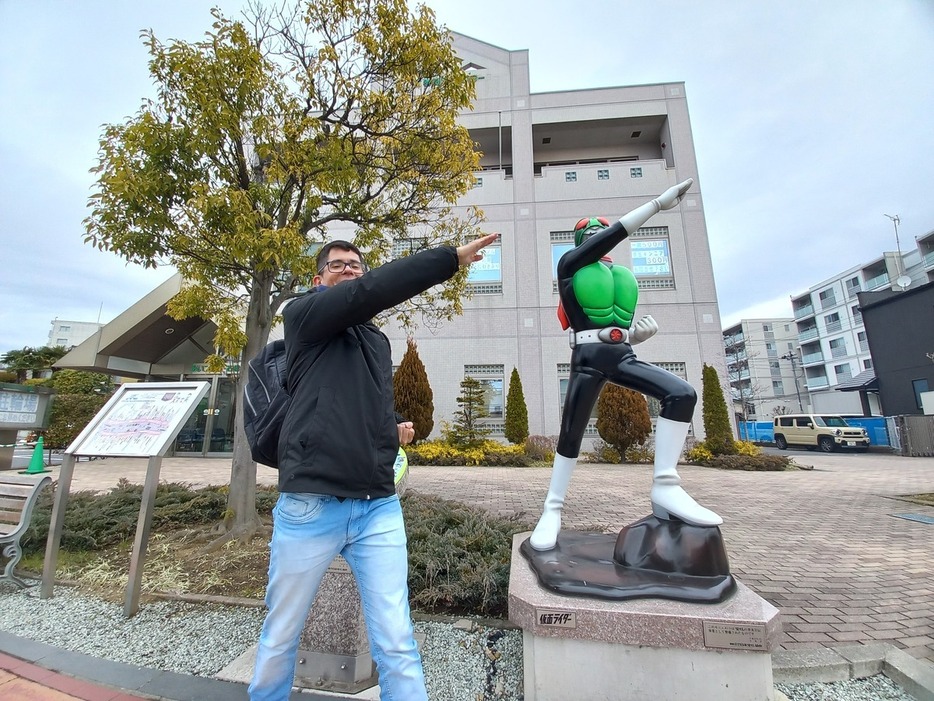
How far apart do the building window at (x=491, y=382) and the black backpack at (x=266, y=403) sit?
478 inches

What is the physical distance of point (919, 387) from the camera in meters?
18.7

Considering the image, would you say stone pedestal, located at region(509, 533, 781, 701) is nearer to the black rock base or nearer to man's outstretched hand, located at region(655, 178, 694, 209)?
the black rock base

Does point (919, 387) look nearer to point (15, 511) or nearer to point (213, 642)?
point (213, 642)

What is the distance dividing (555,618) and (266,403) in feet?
5.41

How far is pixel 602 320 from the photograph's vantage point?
2826mm

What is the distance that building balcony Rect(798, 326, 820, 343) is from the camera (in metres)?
43.5

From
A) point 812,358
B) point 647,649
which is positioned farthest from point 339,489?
point 812,358

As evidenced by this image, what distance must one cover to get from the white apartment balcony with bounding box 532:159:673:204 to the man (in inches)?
592

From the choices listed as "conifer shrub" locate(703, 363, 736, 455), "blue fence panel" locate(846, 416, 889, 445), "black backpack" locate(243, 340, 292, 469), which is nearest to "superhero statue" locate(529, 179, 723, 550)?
"black backpack" locate(243, 340, 292, 469)

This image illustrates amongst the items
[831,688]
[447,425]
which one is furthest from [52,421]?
[831,688]

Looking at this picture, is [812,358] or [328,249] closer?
[328,249]

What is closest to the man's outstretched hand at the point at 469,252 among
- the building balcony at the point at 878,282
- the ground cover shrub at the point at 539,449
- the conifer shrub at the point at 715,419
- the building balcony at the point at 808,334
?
the ground cover shrub at the point at 539,449

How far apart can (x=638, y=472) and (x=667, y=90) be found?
46.8ft

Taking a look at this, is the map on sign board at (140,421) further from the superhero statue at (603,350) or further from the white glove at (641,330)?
the white glove at (641,330)
